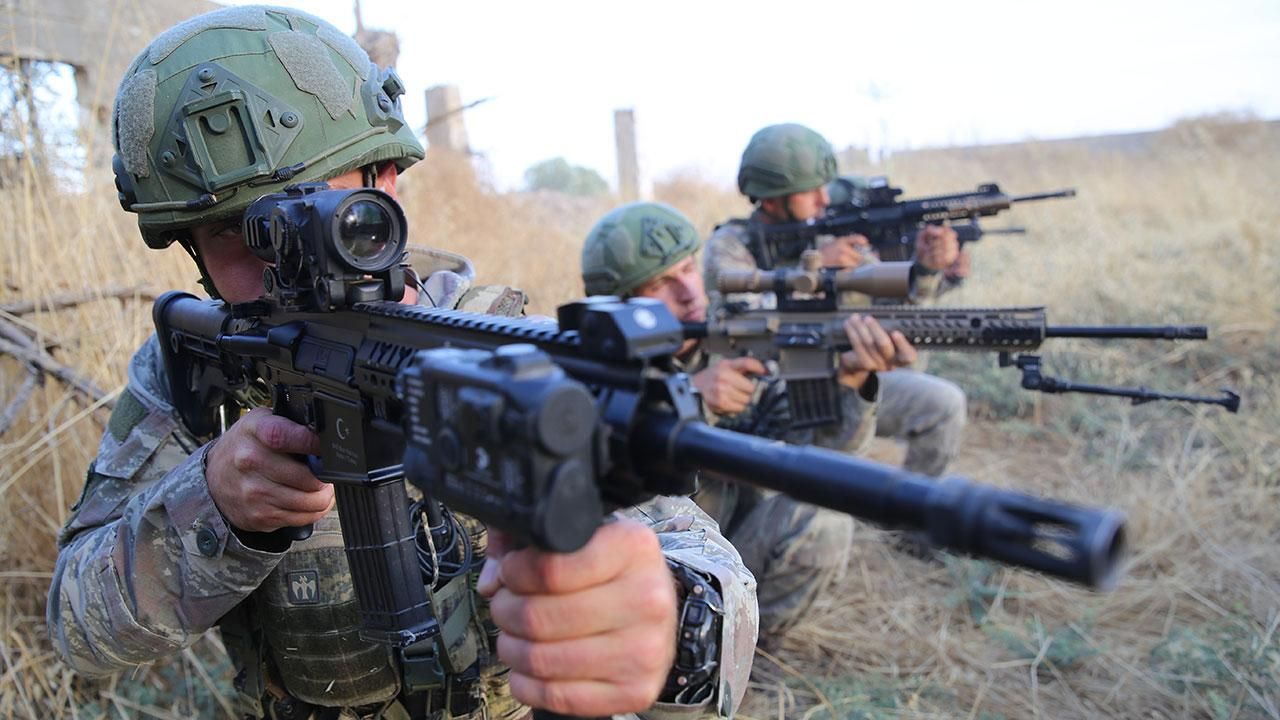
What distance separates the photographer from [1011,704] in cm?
338

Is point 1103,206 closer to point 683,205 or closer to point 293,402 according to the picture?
point 683,205

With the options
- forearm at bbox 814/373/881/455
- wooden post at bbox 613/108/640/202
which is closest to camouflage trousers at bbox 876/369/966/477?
forearm at bbox 814/373/881/455

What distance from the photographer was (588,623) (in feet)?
3.27

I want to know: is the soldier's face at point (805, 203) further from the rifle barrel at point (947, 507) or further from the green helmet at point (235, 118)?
the rifle barrel at point (947, 507)

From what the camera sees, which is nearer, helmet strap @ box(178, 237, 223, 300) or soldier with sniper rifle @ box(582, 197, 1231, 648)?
helmet strap @ box(178, 237, 223, 300)

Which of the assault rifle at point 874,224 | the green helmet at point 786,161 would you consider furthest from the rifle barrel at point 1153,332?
the green helmet at point 786,161

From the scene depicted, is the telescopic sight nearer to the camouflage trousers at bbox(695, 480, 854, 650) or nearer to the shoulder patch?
the shoulder patch

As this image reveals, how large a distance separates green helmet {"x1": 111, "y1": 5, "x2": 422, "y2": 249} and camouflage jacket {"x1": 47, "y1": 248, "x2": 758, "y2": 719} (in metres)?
0.43

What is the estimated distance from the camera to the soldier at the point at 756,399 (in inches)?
155

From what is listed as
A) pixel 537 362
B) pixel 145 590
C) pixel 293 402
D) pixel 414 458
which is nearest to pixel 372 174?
pixel 293 402

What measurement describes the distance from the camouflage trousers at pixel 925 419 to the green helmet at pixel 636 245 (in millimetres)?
1743

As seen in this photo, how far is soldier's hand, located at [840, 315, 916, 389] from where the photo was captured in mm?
3795

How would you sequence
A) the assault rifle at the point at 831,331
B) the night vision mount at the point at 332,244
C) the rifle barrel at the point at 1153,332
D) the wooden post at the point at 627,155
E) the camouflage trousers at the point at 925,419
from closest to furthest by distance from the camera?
the night vision mount at the point at 332,244
the rifle barrel at the point at 1153,332
the assault rifle at the point at 831,331
the camouflage trousers at the point at 925,419
the wooden post at the point at 627,155

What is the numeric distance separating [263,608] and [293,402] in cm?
69
